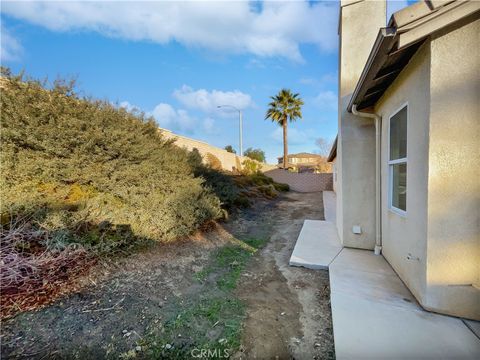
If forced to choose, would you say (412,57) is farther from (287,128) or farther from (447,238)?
(287,128)

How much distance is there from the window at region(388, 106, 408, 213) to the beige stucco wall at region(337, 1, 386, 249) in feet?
2.37

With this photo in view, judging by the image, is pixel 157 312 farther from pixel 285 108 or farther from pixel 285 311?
pixel 285 108

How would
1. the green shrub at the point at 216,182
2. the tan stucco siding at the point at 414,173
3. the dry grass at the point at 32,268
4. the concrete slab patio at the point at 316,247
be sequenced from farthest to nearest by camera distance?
the green shrub at the point at 216,182
the concrete slab patio at the point at 316,247
the dry grass at the point at 32,268
the tan stucco siding at the point at 414,173

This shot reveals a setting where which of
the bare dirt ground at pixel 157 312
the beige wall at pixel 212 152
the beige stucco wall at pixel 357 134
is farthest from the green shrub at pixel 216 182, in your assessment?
the beige wall at pixel 212 152

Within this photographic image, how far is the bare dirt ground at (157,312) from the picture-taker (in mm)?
2059

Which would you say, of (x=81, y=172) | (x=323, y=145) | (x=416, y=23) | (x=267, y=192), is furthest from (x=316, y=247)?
(x=323, y=145)

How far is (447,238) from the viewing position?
6.93 feet

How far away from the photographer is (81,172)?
459 cm

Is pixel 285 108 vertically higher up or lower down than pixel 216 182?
higher up

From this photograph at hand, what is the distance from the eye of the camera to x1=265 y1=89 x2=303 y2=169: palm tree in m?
23.0

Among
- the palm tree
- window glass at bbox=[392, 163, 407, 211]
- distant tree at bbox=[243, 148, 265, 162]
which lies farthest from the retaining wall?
window glass at bbox=[392, 163, 407, 211]

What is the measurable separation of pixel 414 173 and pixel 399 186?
2.60 feet

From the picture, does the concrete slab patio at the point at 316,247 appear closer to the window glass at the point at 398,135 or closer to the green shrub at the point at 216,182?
the window glass at the point at 398,135

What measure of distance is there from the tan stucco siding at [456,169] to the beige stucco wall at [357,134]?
2116 millimetres
